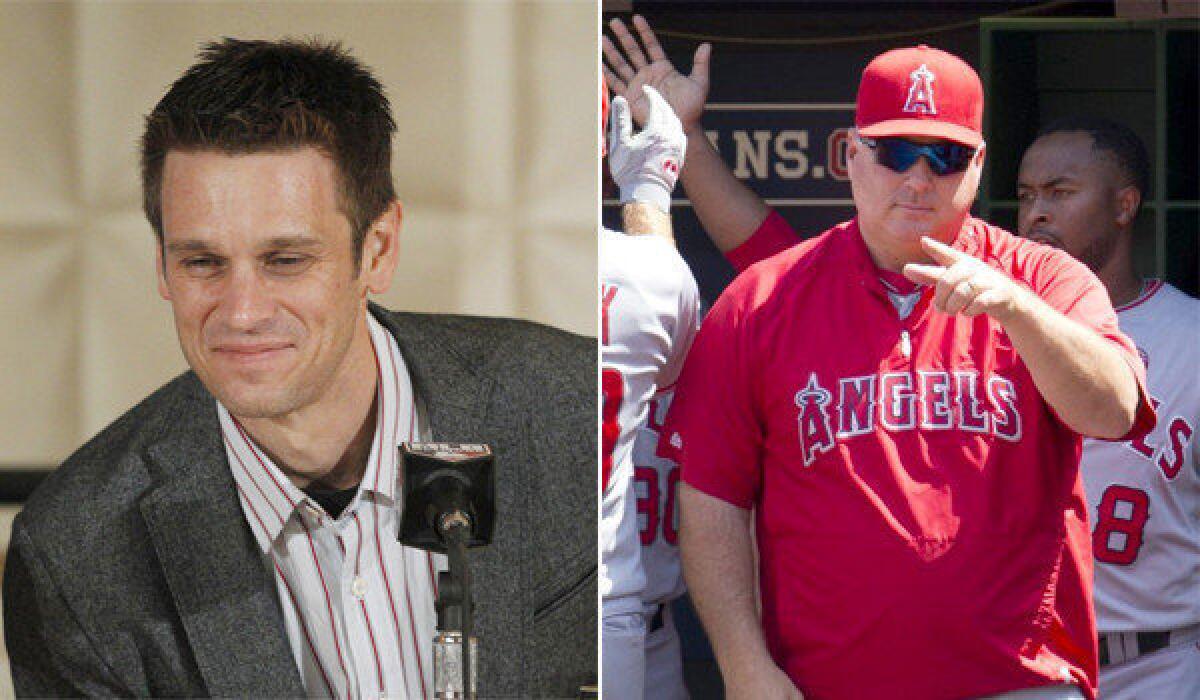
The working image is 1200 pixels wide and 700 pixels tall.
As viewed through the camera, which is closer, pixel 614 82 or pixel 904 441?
pixel 904 441

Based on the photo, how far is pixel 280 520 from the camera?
314 centimetres

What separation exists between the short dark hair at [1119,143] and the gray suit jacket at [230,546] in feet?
3.84

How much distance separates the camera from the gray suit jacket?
3.09 meters

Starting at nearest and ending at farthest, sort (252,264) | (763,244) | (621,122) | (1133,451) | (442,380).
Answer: (252,264) < (442,380) < (621,122) < (1133,451) < (763,244)

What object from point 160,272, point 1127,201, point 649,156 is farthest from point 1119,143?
point 160,272

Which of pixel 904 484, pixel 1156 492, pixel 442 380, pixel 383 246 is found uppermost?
pixel 383 246

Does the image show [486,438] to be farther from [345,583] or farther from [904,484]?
[904,484]

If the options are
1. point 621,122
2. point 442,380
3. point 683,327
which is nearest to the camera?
point 442,380

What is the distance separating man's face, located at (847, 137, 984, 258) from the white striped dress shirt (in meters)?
0.91

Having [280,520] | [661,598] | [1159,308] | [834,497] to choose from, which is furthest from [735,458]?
[1159,308]

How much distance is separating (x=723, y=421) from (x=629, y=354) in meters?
0.23

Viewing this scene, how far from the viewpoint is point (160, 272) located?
3121 millimetres

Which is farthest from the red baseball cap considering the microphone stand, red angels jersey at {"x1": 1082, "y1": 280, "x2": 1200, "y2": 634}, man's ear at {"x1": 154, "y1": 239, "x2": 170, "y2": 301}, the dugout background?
man's ear at {"x1": 154, "y1": 239, "x2": 170, "y2": 301}

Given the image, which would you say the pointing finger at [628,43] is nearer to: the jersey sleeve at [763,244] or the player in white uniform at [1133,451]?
the jersey sleeve at [763,244]
